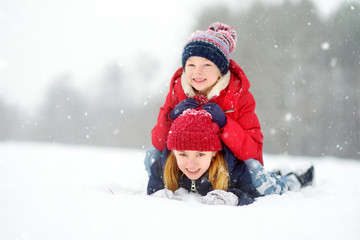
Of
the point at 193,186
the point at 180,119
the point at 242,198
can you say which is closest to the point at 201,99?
the point at 180,119

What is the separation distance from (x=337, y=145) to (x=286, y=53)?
4259mm

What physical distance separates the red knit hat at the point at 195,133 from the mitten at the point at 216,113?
1.3 inches

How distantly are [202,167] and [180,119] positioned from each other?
0.40m

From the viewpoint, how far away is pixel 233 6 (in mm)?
13211

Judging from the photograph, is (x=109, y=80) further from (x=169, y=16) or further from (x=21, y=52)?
(x=21, y=52)

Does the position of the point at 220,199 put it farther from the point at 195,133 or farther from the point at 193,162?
the point at 195,133

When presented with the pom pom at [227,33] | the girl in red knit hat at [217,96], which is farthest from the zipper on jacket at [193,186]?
the pom pom at [227,33]

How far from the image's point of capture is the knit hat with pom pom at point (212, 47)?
266cm

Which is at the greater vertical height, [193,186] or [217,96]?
[217,96]

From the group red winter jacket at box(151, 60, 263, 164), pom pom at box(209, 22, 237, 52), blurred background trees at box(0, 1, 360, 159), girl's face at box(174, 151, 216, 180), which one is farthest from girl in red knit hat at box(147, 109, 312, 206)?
blurred background trees at box(0, 1, 360, 159)

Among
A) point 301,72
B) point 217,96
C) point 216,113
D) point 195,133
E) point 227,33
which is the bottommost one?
point 195,133

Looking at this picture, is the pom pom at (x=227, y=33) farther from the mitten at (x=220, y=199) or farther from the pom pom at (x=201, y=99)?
the mitten at (x=220, y=199)

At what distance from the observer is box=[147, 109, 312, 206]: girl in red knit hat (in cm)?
233

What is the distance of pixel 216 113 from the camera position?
2432 mm
